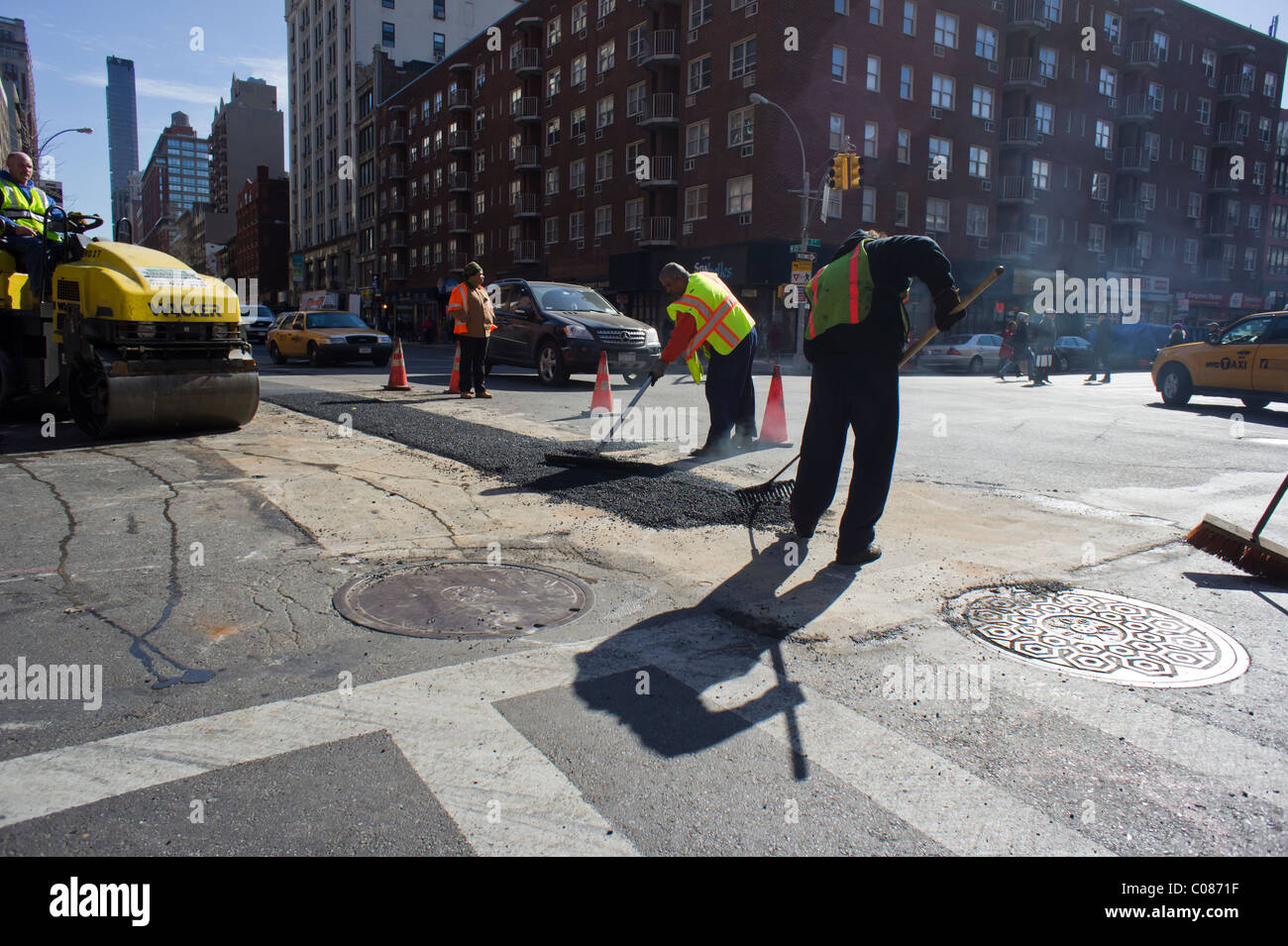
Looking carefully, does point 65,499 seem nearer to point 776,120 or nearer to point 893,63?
point 776,120

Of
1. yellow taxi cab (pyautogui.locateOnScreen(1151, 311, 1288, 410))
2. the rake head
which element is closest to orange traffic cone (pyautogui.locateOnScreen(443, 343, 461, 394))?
the rake head

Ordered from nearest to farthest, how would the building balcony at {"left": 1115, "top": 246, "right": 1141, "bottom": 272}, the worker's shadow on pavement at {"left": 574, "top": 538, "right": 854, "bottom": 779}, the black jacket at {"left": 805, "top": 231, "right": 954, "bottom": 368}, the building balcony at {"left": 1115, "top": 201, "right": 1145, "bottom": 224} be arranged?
the worker's shadow on pavement at {"left": 574, "top": 538, "right": 854, "bottom": 779}
the black jacket at {"left": 805, "top": 231, "right": 954, "bottom": 368}
the building balcony at {"left": 1115, "top": 201, "right": 1145, "bottom": 224}
the building balcony at {"left": 1115, "top": 246, "right": 1141, "bottom": 272}

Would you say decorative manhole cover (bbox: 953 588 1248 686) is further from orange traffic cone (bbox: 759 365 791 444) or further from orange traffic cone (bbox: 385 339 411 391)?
orange traffic cone (bbox: 385 339 411 391)

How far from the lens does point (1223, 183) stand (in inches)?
2226

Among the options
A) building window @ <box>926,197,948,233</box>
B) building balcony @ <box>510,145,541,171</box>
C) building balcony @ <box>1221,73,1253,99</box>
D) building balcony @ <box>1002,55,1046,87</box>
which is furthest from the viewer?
building balcony @ <box>1221,73,1253,99</box>

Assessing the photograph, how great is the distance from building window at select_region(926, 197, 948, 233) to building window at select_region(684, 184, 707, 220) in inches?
407

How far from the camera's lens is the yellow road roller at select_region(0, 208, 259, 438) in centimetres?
746

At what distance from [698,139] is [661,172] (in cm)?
250

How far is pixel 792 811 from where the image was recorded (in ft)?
7.60

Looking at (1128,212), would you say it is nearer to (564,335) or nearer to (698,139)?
(698,139)

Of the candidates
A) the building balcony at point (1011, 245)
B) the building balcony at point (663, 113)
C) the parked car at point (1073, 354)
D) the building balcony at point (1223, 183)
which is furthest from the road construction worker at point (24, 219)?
the building balcony at point (1223, 183)

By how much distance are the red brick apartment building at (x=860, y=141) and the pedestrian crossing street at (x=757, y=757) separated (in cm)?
2882
